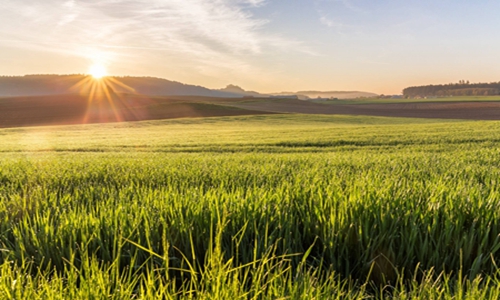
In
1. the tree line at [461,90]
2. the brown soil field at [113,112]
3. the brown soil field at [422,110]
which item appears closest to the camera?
the brown soil field at [113,112]

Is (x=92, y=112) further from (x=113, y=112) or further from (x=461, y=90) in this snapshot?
(x=461, y=90)

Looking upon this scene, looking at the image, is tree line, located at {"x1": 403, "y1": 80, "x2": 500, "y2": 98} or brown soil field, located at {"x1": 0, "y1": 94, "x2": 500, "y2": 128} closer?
brown soil field, located at {"x1": 0, "y1": 94, "x2": 500, "y2": 128}

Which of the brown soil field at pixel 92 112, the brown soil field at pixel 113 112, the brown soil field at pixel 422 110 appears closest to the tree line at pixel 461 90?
the brown soil field at pixel 422 110

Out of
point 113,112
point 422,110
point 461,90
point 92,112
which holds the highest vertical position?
point 461,90

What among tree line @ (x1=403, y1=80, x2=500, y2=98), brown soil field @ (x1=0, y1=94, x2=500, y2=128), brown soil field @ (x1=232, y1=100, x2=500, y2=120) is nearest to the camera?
brown soil field @ (x1=0, y1=94, x2=500, y2=128)

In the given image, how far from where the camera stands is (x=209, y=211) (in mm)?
2227

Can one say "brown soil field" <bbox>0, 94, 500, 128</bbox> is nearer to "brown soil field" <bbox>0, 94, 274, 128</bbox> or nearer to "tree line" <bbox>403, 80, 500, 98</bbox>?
"brown soil field" <bbox>0, 94, 274, 128</bbox>

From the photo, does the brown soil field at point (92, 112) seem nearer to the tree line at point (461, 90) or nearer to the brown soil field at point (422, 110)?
the brown soil field at point (422, 110)

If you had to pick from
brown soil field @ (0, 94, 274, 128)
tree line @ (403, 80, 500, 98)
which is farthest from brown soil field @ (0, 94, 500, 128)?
tree line @ (403, 80, 500, 98)

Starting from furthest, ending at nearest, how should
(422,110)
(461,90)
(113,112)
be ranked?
(461,90) < (422,110) < (113,112)

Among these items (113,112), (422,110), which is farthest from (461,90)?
(113,112)

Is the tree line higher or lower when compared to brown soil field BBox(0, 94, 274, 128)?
higher

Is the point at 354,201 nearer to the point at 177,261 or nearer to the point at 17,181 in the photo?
the point at 177,261

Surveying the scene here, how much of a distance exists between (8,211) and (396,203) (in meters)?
2.94
